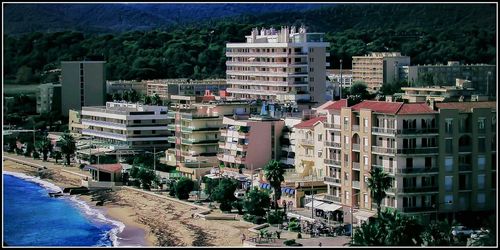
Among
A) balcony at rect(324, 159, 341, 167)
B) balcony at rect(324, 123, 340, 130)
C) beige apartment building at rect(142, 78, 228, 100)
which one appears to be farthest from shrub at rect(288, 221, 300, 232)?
beige apartment building at rect(142, 78, 228, 100)

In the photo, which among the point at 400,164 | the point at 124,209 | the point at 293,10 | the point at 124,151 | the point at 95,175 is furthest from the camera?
the point at 293,10

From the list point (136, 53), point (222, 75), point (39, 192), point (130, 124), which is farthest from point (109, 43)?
point (39, 192)

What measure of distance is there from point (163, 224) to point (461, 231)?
35.6 feet

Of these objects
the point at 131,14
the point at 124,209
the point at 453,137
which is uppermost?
the point at 131,14

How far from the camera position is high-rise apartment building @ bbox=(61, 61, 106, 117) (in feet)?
230

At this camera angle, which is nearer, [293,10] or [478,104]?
[478,104]

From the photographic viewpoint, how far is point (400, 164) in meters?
31.1

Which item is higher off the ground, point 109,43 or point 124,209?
point 109,43

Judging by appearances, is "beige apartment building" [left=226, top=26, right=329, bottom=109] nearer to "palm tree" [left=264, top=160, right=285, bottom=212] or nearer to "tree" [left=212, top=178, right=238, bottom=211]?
"tree" [left=212, top=178, right=238, bottom=211]

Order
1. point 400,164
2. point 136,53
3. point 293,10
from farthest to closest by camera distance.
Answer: point 293,10, point 136,53, point 400,164

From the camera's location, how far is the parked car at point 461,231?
94.7 ft

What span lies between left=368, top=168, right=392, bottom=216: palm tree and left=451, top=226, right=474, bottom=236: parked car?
2119 mm

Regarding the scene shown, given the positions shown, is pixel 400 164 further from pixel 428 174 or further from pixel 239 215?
pixel 239 215

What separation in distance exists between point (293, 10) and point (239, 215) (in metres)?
137
